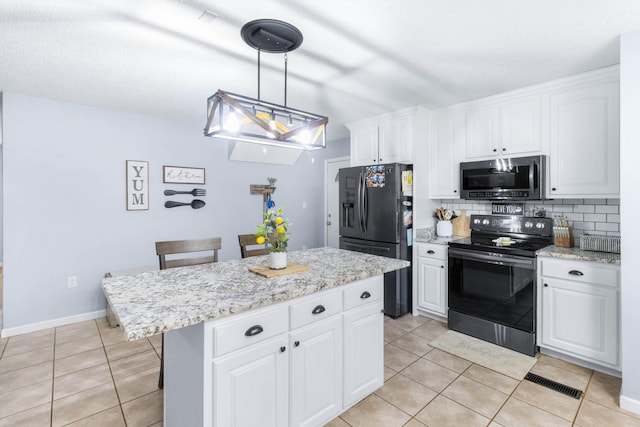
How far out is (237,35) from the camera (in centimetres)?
201

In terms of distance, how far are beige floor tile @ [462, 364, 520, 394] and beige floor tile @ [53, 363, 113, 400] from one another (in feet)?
8.65

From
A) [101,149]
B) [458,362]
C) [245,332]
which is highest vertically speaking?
[101,149]

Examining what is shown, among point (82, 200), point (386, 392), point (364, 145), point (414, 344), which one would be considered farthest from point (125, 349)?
point (364, 145)

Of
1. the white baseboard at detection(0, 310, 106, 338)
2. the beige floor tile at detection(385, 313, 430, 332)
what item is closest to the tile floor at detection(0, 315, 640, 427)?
the white baseboard at detection(0, 310, 106, 338)

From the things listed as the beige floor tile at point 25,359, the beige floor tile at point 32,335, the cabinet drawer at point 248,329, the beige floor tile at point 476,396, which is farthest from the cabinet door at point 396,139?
the beige floor tile at point 32,335

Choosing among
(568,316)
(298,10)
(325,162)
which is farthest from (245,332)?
(325,162)

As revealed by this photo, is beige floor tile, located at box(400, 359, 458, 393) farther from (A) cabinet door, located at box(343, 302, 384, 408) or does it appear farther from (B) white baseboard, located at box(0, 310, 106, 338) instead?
(B) white baseboard, located at box(0, 310, 106, 338)

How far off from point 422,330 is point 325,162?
3078 millimetres

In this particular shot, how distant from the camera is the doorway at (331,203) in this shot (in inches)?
208

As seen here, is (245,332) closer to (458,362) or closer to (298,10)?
(298,10)

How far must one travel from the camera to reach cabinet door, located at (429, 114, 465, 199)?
341cm

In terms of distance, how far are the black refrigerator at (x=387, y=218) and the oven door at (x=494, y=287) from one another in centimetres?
51

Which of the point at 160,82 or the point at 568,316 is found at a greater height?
the point at 160,82

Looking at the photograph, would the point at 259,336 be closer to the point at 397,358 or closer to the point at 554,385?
the point at 397,358
